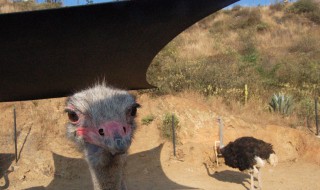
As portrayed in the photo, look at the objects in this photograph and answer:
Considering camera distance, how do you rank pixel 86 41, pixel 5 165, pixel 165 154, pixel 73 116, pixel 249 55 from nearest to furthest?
pixel 73 116 → pixel 86 41 → pixel 5 165 → pixel 165 154 → pixel 249 55

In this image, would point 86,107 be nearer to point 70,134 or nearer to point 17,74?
point 70,134

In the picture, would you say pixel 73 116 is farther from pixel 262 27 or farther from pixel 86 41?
pixel 262 27

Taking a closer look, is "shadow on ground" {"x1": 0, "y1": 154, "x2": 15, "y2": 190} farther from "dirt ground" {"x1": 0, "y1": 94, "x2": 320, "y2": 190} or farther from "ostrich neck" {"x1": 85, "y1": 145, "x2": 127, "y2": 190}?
Result: "ostrich neck" {"x1": 85, "y1": 145, "x2": 127, "y2": 190}

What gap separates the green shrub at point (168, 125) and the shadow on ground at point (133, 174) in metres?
0.35

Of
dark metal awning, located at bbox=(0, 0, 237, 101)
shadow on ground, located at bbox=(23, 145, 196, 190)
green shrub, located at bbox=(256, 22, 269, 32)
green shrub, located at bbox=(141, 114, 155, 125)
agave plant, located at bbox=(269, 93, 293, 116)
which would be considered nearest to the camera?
dark metal awning, located at bbox=(0, 0, 237, 101)

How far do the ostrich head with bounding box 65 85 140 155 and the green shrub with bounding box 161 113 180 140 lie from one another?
681 cm

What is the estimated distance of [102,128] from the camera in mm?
1429

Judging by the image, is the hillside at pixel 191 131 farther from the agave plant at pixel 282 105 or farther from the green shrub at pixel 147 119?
the agave plant at pixel 282 105

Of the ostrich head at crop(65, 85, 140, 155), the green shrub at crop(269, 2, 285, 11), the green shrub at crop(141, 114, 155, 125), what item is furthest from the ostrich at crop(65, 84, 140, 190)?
the green shrub at crop(269, 2, 285, 11)

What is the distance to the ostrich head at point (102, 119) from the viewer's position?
1376 millimetres

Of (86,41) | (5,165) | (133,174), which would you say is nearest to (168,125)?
(133,174)

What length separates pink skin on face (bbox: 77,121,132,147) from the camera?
1378 millimetres

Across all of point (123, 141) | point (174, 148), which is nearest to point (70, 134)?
point (123, 141)

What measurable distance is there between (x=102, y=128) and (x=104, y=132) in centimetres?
3
